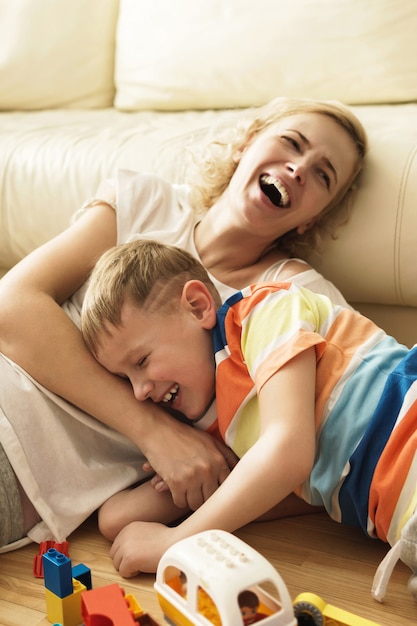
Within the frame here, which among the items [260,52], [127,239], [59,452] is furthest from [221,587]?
[260,52]

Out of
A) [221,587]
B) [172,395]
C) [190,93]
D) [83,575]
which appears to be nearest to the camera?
[221,587]

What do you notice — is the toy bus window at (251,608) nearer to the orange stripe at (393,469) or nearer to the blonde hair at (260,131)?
the orange stripe at (393,469)

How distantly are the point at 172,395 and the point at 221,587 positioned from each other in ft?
1.52

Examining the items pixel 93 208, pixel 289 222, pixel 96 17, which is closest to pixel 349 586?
pixel 289 222

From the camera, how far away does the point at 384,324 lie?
1.55 meters

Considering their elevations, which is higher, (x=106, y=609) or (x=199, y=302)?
(x=199, y=302)

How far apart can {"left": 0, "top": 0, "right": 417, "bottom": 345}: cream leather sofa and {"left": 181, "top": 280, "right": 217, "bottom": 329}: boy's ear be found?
1.24 ft

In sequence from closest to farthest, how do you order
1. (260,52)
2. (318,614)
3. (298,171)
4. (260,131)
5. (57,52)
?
(318,614) → (298,171) → (260,131) → (260,52) → (57,52)

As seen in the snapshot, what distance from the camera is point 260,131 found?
1.55 metres

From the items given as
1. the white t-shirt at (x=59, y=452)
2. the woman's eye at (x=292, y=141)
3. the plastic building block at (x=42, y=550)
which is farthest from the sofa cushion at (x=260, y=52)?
the plastic building block at (x=42, y=550)

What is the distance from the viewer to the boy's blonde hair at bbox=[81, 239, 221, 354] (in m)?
1.17

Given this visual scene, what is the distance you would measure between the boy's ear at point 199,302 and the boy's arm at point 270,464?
0.18 meters

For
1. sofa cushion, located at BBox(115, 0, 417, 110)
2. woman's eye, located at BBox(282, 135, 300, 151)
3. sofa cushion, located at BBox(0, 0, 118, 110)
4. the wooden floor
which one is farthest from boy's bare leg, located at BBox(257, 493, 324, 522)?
sofa cushion, located at BBox(0, 0, 118, 110)

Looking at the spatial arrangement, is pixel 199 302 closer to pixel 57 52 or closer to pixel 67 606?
pixel 67 606
